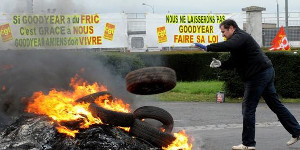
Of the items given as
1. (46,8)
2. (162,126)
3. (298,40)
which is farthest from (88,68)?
(298,40)

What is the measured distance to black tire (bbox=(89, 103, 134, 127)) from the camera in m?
6.53

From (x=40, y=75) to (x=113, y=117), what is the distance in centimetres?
265

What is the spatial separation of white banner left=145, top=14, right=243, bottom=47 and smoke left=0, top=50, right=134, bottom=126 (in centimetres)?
1344

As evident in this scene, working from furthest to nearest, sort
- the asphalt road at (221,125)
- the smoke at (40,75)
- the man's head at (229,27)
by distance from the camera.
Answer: the smoke at (40,75)
the asphalt road at (221,125)
the man's head at (229,27)

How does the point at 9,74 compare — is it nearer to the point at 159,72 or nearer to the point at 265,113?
the point at 159,72

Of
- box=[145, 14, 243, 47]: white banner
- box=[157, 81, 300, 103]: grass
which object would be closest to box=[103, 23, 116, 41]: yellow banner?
box=[145, 14, 243, 47]: white banner

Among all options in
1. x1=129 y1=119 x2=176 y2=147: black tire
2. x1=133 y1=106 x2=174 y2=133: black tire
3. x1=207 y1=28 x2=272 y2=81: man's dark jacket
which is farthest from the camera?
x1=207 y1=28 x2=272 y2=81: man's dark jacket

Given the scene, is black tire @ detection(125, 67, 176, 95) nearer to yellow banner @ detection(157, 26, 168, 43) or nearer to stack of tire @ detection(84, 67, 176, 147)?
stack of tire @ detection(84, 67, 176, 147)

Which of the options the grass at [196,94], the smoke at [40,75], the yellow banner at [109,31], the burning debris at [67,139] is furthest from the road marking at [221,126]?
the yellow banner at [109,31]

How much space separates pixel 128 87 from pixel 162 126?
80cm

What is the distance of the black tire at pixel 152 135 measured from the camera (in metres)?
6.44

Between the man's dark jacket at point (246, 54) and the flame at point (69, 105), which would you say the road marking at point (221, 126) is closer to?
the flame at point (69, 105)

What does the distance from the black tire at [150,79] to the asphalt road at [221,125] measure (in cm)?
119

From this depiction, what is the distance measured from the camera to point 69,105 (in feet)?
23.7
